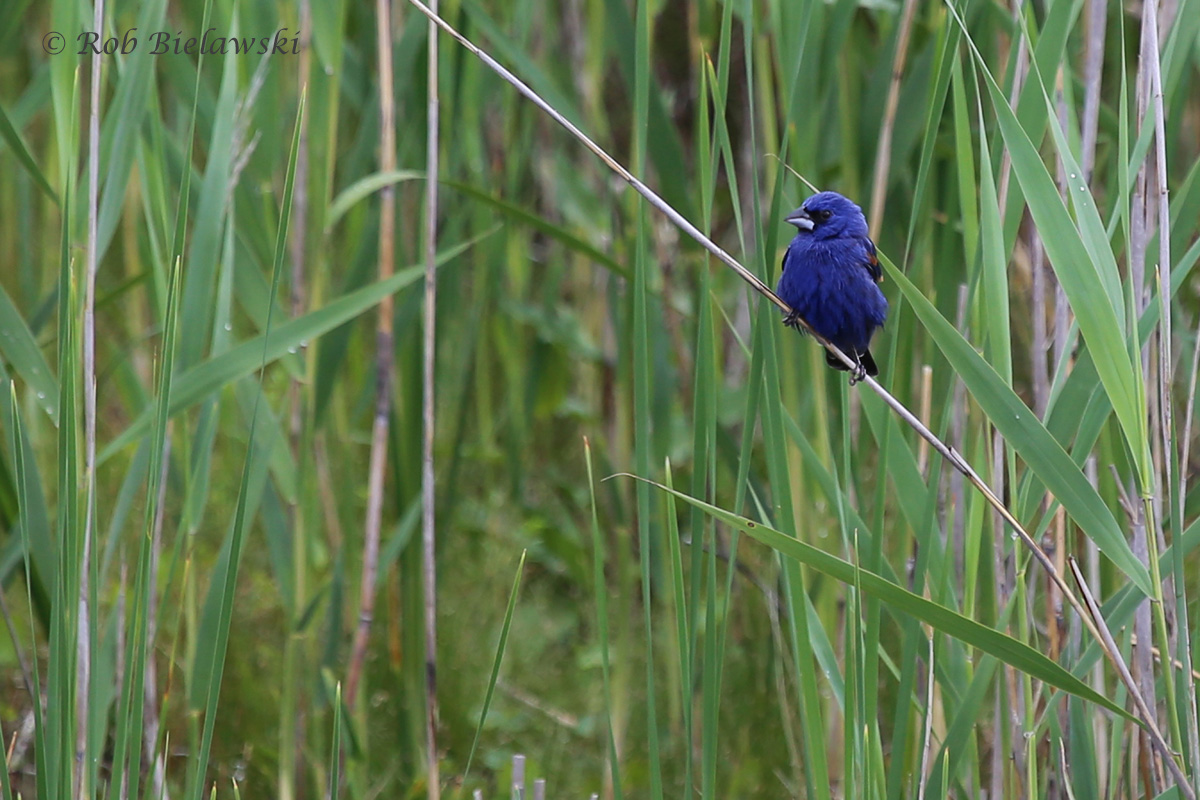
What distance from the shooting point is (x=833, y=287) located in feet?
6.74

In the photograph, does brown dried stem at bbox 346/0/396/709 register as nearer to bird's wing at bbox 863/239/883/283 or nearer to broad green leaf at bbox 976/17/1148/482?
bird's wing at bbox 863/239/883/283

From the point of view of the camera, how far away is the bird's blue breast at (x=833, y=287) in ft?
6.74

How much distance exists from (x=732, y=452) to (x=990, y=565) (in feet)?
1.69

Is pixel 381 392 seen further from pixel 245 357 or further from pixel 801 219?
pixel 801 219

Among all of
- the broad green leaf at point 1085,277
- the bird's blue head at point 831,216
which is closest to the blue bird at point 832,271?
the bird's blue head at point 831,216

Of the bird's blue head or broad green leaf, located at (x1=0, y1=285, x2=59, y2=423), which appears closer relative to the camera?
broad green leaf, located at (x1=0, y1=285, x2=59, y2=423)

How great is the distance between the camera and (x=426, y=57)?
2277 mm

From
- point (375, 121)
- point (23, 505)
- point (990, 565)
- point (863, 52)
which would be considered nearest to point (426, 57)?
point (375, 121)

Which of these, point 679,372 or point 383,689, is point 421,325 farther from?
point 679,372

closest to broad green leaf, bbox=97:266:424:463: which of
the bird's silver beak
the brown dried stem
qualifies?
the brown dried stem

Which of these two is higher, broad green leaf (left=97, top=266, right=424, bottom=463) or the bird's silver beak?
the bird's silver beak

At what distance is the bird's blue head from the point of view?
2.02 meters

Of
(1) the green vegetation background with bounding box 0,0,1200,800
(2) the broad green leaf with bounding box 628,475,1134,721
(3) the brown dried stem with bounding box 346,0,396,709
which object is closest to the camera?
(2) the broad green leaf with bounding box 628,475,1134,721

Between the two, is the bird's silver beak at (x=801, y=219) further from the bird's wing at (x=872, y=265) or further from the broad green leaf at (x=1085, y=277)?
the broad green leaf at (x=1085, y=277)
